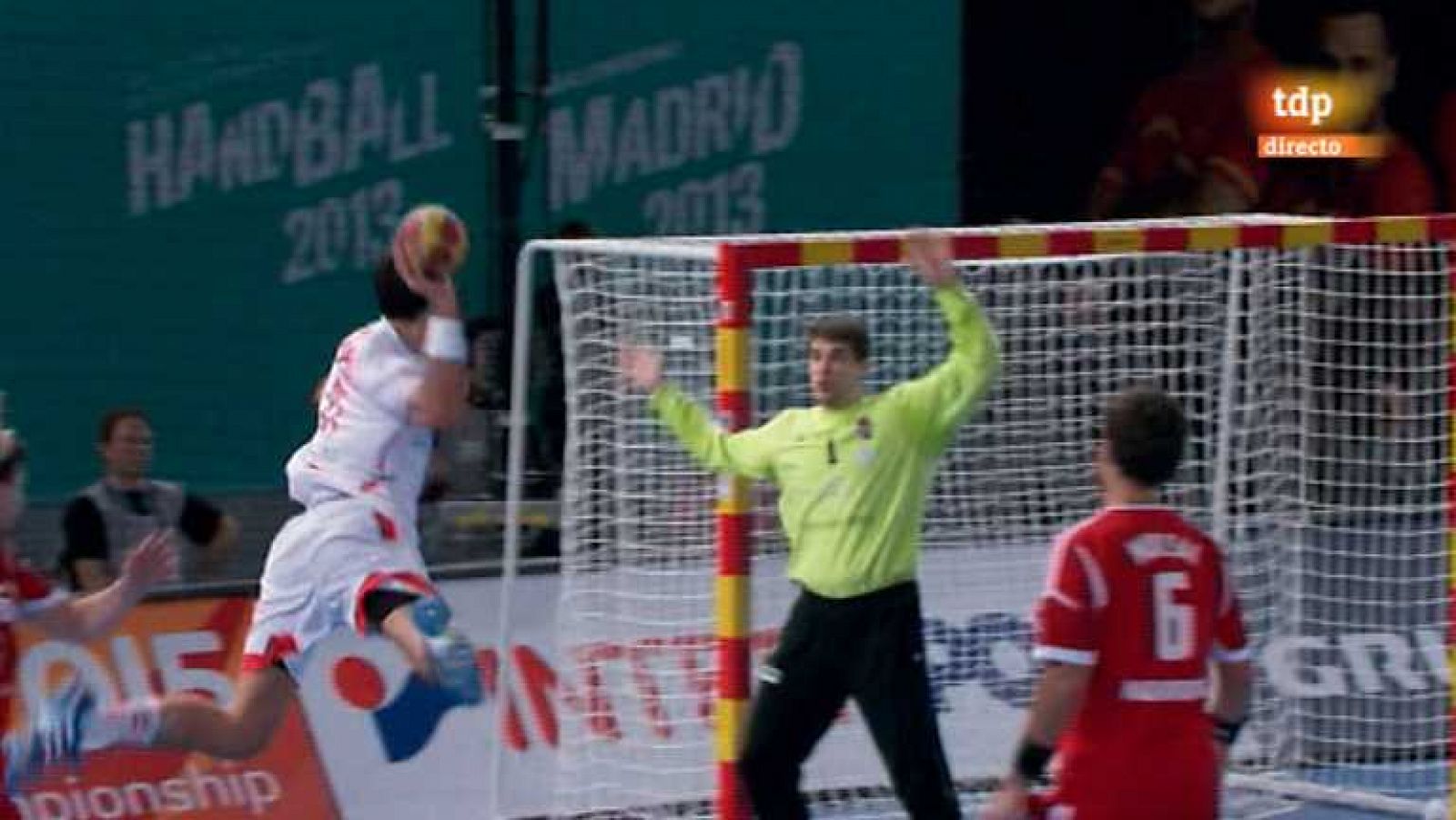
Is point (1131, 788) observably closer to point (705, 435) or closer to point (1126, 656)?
point (1126, 656)

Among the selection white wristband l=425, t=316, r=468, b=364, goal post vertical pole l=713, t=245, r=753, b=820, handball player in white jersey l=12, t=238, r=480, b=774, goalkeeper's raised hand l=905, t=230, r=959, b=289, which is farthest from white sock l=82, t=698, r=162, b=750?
goalkeeper's raised hand l=905, t=230, r=959, b=289

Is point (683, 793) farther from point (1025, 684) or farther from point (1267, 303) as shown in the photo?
point (1267, 303)

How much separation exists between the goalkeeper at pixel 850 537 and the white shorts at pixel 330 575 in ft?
2.94

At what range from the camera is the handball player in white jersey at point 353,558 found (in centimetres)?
994

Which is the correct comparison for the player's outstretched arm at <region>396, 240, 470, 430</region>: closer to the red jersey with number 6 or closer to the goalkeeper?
the goalkeeper

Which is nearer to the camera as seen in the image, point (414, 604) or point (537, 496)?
point (414, 604)

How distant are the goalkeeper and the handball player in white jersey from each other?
2.35 feet

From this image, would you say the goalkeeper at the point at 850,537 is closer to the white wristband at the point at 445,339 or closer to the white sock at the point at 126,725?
the white wristband at the point at 445,339

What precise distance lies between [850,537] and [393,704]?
8.69 ft

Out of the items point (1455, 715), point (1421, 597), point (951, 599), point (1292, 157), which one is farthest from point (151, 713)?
point (1292, 157)

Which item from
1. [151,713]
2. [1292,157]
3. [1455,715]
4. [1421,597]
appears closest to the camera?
[151,713]

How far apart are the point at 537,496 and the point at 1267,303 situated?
116 inches

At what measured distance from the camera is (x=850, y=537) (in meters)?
10.1

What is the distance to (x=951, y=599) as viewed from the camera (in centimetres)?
1252
